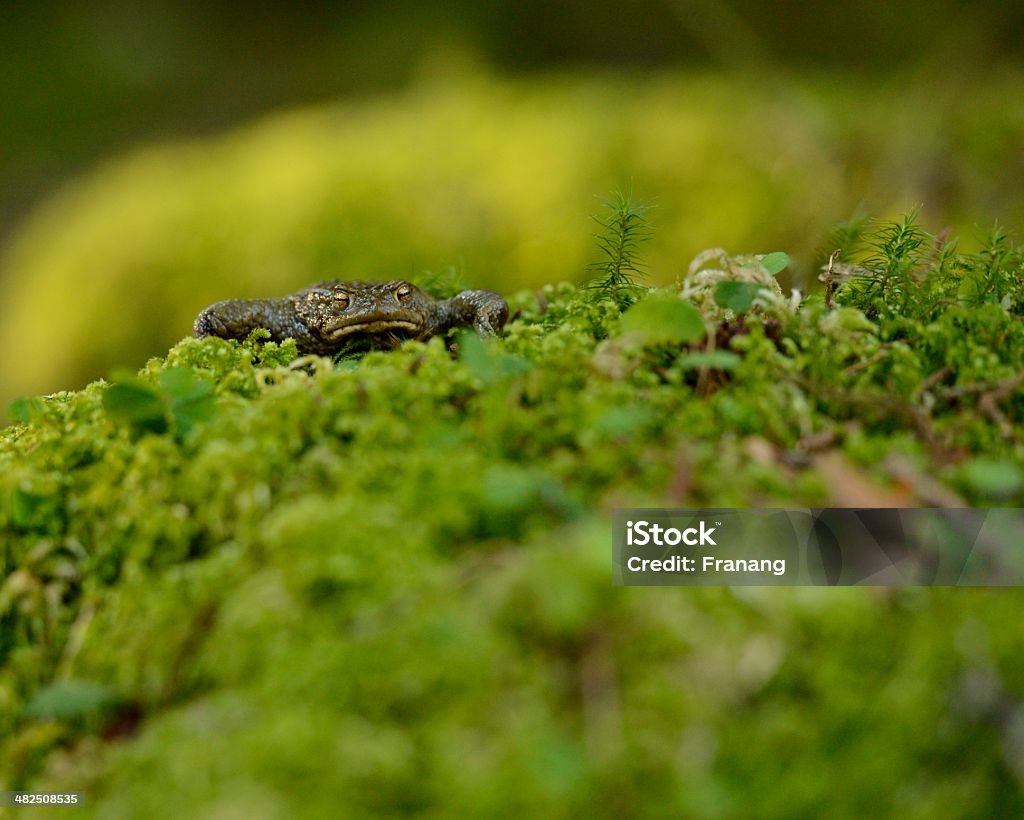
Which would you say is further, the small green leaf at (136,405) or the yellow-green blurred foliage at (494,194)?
the yellow-green blurred foliage at (494,194)

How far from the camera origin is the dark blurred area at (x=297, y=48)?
8648mm

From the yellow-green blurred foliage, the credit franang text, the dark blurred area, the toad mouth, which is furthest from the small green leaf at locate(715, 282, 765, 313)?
the dark blurred area

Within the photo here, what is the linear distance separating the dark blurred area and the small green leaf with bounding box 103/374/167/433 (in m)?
7.86

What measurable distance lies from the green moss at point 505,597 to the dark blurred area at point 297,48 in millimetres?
7560

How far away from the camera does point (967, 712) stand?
3.43 feet

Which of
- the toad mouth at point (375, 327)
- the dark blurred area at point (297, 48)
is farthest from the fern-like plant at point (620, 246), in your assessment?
the dark blurred area at point (297, 48)

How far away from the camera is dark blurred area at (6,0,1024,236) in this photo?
8.65 m

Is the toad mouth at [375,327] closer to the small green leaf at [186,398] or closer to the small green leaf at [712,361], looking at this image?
the small green leaf at [186,398]

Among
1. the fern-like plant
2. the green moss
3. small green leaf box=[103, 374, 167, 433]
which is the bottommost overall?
the green moss

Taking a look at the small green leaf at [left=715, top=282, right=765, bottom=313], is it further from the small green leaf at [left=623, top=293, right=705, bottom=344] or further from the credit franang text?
the credit franang text

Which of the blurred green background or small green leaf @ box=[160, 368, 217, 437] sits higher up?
the blurred green background

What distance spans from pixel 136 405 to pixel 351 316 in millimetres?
1046

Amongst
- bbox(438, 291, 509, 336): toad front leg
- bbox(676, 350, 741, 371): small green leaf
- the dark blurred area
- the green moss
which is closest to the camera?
the green moss

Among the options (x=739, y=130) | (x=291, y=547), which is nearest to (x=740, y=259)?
(x=291, y=547)
